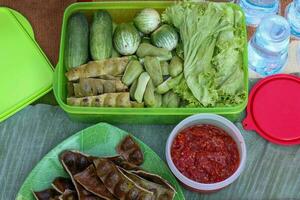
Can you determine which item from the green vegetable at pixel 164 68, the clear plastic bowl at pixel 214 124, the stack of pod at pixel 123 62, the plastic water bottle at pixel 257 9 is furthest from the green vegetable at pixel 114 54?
the plastic water bottle at pixel 257 9

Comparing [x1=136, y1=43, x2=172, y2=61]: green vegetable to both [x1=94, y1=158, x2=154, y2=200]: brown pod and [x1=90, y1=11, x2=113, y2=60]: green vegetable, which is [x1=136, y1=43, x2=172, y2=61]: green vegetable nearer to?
[x1=90, y1=11, x2=113, y2=60]: green vegetable

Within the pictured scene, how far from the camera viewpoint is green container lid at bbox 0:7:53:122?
3.90 ft

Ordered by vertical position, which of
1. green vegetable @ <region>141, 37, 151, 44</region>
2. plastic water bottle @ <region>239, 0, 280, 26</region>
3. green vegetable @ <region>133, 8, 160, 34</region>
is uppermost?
green vegetable @ <region>133, 8, 160, 34</region>

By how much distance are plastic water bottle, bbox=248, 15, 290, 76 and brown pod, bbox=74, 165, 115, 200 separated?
1.58ft

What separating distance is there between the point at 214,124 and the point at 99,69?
29 centimetres

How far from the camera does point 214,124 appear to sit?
3.55 feet

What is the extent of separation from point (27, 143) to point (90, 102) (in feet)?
0.64

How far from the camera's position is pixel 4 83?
121 cm

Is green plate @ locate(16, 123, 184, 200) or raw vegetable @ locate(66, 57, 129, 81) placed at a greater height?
raw vegetable @ locate(66, 57, 129, 81)

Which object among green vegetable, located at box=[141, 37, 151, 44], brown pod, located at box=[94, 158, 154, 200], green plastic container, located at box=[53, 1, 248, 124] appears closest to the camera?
brown pod, located at box=[94, 158, 154, 200]

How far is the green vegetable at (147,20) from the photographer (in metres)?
1.16

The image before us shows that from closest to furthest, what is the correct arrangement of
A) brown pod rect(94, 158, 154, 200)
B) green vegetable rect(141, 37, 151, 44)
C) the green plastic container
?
brown pod rect(94, 158, 154, 200), the green plastic container, green vegetable rect(141, 37, 151, 44)

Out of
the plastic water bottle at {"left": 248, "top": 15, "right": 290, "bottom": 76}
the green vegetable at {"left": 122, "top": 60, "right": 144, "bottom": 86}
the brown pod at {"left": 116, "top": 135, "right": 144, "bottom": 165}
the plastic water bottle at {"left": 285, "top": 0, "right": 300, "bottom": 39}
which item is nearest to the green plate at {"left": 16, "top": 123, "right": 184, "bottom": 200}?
the brown pod at {"left": 116, "top": 135, "right": 144, "bottom": 165}

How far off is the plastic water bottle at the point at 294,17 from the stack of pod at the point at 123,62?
305 mm
